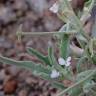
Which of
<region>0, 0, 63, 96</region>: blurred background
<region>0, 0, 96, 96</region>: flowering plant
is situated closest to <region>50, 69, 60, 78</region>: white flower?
<region>0, 0, 96, 96</region>: flowering plant

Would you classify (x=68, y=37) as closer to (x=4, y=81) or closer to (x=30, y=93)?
(x=30, y=93)

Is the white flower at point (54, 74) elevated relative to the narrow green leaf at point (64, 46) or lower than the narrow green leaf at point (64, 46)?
lower

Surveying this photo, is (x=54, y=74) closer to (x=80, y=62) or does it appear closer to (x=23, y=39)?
(x=80, y=62)

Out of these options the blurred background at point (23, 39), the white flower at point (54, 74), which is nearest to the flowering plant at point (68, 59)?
the white flower at point (54, 74)

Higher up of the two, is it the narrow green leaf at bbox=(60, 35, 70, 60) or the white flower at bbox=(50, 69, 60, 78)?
the narrow green leaf at bbox=(60, 35, 70, 60)

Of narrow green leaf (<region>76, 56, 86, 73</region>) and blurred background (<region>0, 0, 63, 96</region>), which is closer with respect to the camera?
narrow green leaf (<region>76, 56, 86, 73</region>)

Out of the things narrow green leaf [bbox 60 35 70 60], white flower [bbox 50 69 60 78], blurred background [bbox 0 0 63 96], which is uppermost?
narrow green leaf [bbox 60 35 70 60]

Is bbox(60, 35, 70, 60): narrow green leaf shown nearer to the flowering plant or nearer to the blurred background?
the flowering plant

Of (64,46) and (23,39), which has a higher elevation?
(64,46)

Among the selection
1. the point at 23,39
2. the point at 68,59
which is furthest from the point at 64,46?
the point at 23,39

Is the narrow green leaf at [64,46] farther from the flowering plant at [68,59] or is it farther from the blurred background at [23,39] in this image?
the blurred background at [23,39]
